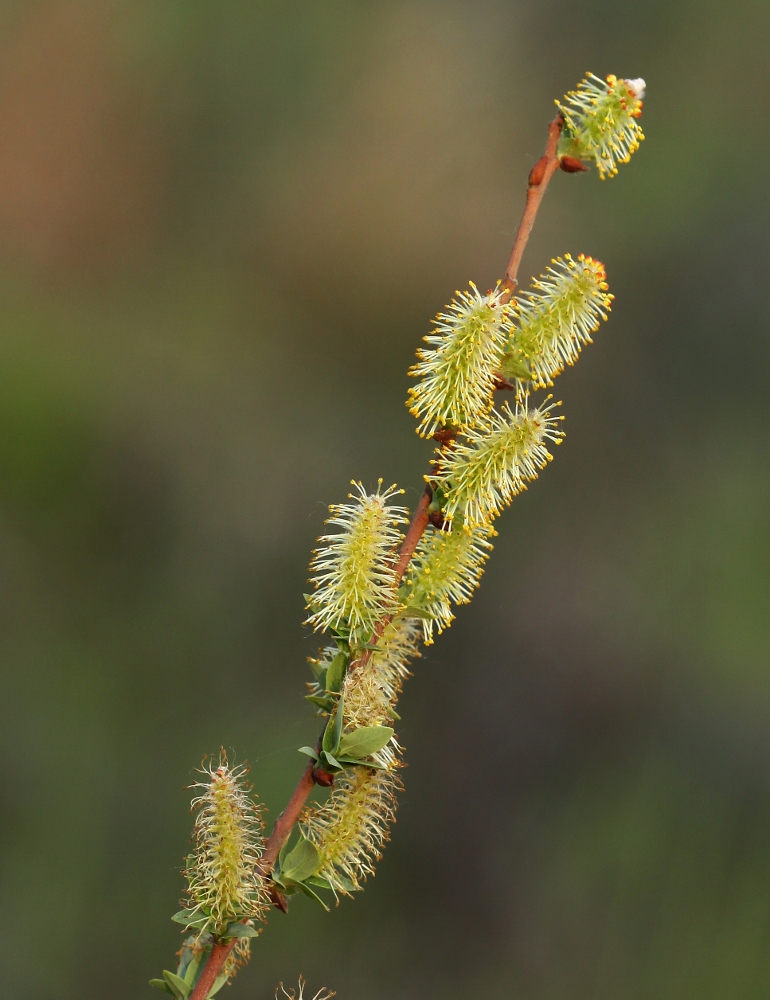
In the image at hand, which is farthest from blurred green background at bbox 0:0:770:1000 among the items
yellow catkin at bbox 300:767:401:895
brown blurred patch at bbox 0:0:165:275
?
yellow catkin at bbox 300:767:401:895

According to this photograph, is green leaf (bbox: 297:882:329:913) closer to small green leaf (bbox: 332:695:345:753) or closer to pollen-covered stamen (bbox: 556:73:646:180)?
small green leaf (bbox: 332:695:345:753)

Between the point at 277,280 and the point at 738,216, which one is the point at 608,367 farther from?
the point at 277,280

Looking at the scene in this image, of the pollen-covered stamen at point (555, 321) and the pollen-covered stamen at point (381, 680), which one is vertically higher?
the pollen-covered stamen at point (555, 321)

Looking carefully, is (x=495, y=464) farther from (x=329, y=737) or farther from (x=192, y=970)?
(x=192, y=970)

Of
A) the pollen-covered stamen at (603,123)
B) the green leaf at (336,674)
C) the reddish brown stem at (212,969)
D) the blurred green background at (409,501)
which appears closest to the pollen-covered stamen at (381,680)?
the green leaf at (336,674)

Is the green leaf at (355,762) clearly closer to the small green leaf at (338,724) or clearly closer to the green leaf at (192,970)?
the small green leaf at (338,724)

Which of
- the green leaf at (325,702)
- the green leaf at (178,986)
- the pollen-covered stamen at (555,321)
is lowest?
the green leaf at (178,986)
